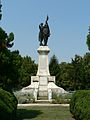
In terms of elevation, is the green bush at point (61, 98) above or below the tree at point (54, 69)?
below

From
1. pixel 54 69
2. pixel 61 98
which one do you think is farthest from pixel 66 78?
pixel 61 98

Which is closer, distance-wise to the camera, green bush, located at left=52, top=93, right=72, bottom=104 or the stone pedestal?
green bush, located at left=52, top=93, right=72, bottom=104

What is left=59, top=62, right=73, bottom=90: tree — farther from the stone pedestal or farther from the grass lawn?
the grass lawn

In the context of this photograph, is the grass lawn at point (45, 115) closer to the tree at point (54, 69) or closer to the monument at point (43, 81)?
the monument at point (43, 81)

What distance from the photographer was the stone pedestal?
39.2 metres

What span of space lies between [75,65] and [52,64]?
1237 centimetres

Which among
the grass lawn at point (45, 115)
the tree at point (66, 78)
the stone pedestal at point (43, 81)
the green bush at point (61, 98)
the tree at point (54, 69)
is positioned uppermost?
the tree at point (54, 69)

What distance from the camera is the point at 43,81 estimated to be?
4050cm

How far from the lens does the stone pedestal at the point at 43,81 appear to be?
3922 centimetres

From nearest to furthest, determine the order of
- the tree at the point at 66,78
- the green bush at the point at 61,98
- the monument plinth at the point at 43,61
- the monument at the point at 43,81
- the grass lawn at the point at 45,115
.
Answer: the grass lawn at the point at 45,115 → the green bush at the point at 61,98 → the monument at the point at 43,81 → the monument plinth at the point at 43,61 → the tree at the point at 66,78

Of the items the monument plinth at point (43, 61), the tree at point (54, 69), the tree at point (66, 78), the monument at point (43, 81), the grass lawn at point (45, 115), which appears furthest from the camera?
the tree at point (54, 69)

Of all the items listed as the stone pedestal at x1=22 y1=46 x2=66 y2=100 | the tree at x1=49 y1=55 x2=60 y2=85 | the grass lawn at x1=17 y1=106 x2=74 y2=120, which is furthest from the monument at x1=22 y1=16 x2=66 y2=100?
the tree at x1=49 y1=55 x2=60 y2=85

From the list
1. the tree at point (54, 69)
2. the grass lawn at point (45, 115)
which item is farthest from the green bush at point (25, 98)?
the tree at point (54, 69)

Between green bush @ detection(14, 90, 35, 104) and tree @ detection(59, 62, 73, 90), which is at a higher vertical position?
tree @ detection(59, 62, 73, 90)
